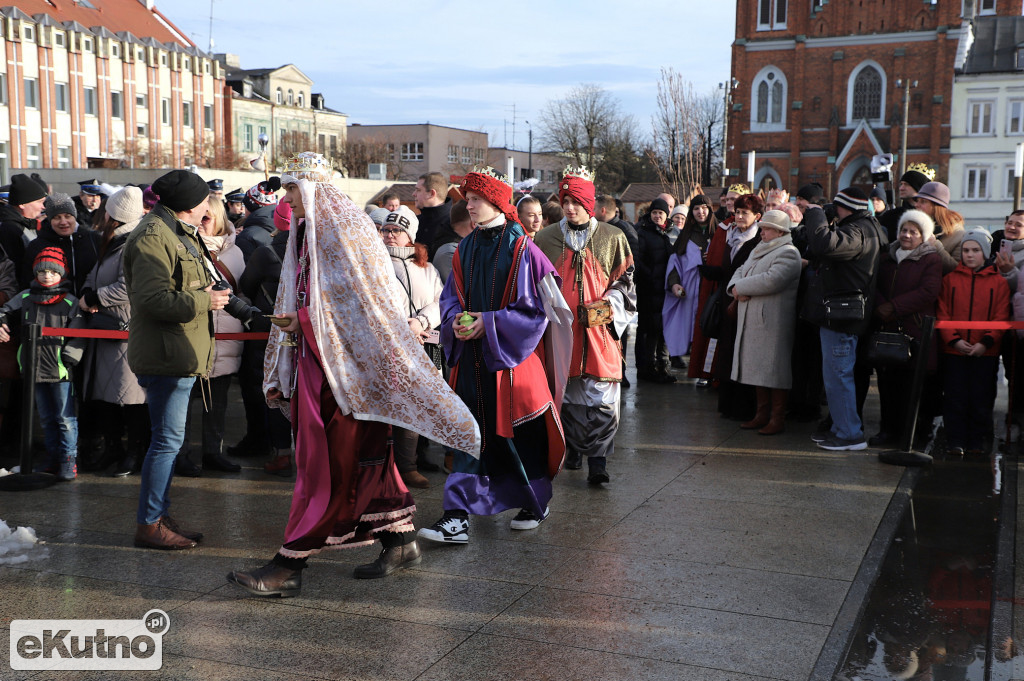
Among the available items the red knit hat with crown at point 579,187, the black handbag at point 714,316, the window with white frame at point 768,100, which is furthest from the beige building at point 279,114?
the red knit hat with crown at point 579,187

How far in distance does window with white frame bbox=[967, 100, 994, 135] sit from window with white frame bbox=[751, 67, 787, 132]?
1058 centimetres

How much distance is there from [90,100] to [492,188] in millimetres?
58975

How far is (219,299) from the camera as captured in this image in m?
5.32

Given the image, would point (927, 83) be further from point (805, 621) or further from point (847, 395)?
point (805, 621)

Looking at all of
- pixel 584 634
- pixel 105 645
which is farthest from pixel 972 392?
pixel 105 645

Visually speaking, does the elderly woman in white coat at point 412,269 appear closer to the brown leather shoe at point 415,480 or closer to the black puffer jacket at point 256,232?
the brown leather shoe at point 415,480

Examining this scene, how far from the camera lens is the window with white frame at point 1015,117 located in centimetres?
5547

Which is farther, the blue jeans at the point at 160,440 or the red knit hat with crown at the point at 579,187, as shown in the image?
the red knit hat with crown at the point at 579,187

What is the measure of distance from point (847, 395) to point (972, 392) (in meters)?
0.94

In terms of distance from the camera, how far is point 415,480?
668cm

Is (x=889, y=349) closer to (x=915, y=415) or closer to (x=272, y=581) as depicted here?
(x=915, y=415)

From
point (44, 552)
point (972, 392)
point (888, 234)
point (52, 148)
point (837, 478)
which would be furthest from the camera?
point (52, 148)

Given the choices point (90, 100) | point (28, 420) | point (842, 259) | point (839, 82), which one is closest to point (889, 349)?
point (842, 259)

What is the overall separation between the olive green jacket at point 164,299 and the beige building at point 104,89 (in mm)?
44065
